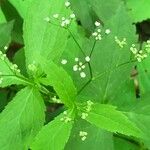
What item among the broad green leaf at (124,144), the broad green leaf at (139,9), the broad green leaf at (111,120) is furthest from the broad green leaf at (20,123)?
the broad green leaf at (139,9)

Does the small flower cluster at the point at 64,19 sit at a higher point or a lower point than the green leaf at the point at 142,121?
higher

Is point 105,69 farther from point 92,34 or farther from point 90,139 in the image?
point 90,139

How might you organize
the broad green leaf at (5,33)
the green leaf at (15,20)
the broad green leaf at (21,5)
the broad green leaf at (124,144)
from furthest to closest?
the green leaf at (15,20) → the broad green leaf at (21,5) → the broad green leaf at (124,144) → the broad green leaf at (5,33)

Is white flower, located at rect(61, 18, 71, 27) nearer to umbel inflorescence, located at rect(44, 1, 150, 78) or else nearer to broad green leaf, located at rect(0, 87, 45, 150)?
umbel inflorescence, located at rect(44, 1, 150, 78)

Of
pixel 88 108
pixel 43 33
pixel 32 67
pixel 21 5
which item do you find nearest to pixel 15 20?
pixel 21 5

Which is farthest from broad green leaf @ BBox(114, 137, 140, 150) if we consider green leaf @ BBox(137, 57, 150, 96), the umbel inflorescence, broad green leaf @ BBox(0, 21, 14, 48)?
broad green leaf @ BBox(0, 21, 14, 48)

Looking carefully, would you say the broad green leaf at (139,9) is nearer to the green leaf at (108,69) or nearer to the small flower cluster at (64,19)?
the green leaf at (108,69)

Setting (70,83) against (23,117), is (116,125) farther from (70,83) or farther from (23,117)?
(23,117)

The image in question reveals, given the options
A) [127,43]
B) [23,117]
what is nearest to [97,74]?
[127,43]
